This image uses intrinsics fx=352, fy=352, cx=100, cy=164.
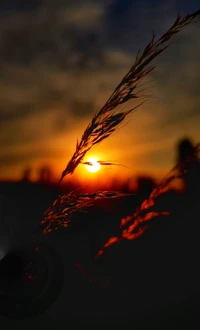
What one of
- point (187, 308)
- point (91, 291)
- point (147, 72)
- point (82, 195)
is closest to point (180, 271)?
point (187, 308)

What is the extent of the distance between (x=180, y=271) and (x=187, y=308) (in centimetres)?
95

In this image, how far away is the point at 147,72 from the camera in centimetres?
136

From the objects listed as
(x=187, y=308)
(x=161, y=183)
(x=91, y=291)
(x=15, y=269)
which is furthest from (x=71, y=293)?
(x=161, y=183)

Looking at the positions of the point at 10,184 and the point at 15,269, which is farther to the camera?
the point at 10,184

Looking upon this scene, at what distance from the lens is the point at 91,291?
11.2 feet

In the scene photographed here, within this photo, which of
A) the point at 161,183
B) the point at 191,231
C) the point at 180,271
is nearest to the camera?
the point at 161,183

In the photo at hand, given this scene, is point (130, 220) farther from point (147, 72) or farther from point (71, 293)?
point (71, 293)

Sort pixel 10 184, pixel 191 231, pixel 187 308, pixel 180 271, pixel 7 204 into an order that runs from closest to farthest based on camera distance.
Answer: pixel 7 204, pixel 10 184, pixel 187 308, pixel 180 271, pixel 191 231

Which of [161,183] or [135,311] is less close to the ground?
[161,183]

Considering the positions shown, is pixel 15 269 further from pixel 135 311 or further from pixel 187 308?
pixel 187 308

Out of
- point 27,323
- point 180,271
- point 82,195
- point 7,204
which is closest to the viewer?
point 82,195

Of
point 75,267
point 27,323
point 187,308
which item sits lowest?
point 187,308

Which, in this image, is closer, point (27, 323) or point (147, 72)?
point (147, 72)

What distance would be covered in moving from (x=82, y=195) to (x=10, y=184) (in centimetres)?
127
